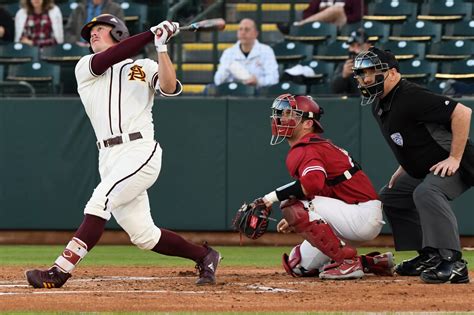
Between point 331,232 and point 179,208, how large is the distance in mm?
4601

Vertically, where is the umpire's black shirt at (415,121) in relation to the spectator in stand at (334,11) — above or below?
below

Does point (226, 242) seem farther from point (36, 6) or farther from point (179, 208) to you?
point (36, 6)

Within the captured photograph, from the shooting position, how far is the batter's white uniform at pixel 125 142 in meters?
7.18

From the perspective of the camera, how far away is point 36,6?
13609 millimetres

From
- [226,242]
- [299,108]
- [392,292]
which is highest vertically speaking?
[299,108]

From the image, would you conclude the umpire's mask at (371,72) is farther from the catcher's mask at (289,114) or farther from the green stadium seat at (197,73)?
the green stadium seat at (197,73)

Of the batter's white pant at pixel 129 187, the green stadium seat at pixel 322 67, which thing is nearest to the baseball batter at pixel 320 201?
the batter's white pant at pixel 129 187

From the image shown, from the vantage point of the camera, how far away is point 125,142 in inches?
286

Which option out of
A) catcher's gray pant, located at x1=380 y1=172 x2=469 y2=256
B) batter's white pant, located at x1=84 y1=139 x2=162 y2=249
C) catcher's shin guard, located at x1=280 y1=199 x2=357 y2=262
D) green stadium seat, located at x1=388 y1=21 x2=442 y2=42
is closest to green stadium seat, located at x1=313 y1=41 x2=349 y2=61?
green stadium seat, located at x1=388 y1=21 x2=442 y2=42

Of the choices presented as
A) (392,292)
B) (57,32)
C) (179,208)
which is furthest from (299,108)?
(57,32)

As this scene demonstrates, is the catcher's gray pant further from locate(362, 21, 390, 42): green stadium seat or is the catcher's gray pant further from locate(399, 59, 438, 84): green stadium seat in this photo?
locate(362, 21, 390, 42): green stadium seat

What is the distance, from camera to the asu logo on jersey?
737 centimetres

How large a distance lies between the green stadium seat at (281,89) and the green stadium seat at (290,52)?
63cm

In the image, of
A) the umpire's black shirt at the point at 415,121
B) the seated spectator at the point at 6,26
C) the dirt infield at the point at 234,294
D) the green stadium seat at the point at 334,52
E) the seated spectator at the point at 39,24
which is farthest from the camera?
the seated spectator at the point at 6,26
